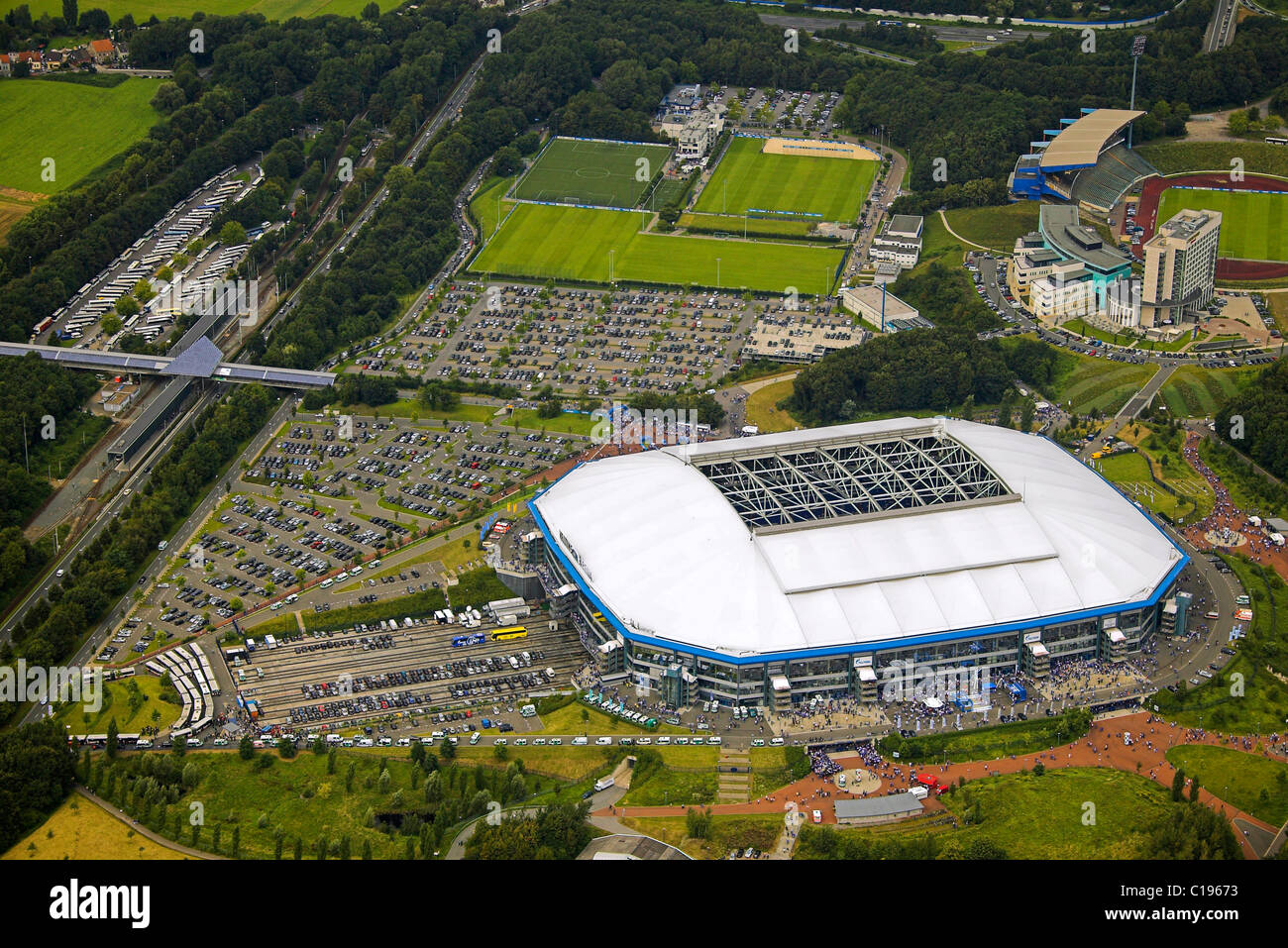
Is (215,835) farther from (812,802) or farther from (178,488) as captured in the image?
(178,488)

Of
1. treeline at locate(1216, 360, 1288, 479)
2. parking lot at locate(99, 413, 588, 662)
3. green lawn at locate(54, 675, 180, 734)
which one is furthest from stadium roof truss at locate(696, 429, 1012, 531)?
green lawn at locate(54, 675, 180, 734)

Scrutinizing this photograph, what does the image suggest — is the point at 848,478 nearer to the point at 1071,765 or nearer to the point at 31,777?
the point at 1071,765

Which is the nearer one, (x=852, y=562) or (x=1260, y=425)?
(x=852, y=562)

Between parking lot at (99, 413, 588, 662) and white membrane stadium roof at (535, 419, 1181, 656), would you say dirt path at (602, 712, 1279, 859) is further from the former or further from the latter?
parking lot at (99, 413, 588, 662)

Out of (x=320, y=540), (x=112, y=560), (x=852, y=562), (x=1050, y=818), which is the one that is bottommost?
(x=1050, y=818)

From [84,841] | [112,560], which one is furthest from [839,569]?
[112,560]

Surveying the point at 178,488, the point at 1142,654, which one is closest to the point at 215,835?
the point at 178,488
